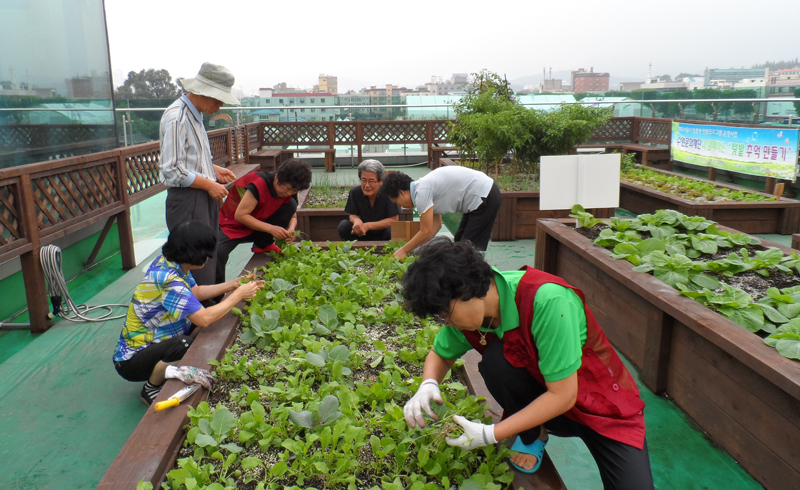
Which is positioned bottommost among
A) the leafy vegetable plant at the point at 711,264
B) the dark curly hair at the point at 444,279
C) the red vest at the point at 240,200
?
the leafy vegetable plant at the point at 711,264

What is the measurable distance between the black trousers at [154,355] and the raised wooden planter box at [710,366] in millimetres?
1904

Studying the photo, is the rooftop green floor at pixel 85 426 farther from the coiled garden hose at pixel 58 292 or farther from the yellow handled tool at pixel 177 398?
the yellow handled tool at pixel 177 398

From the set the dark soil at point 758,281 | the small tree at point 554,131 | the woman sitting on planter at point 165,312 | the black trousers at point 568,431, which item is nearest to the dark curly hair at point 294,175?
the woman sitting on planter at point 165,312

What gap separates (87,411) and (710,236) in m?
3.13

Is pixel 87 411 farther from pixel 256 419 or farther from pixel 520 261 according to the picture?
pixel 520 261

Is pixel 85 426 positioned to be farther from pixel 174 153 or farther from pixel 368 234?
pixel 368 234

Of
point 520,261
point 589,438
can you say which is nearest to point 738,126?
point 520,261

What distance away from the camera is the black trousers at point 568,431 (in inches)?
53.3

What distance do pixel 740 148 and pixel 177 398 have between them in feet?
21.0

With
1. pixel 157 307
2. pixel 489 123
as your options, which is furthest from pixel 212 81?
pixel 489 123

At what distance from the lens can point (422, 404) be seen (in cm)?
148

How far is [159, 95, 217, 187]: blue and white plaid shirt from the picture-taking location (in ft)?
9.09

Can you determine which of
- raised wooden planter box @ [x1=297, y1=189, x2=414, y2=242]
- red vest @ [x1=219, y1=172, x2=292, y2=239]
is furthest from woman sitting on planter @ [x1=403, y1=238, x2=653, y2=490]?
raised wooden planter box @ [x1=297, y1=189, x2=414, y2=242]

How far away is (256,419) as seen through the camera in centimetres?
160
